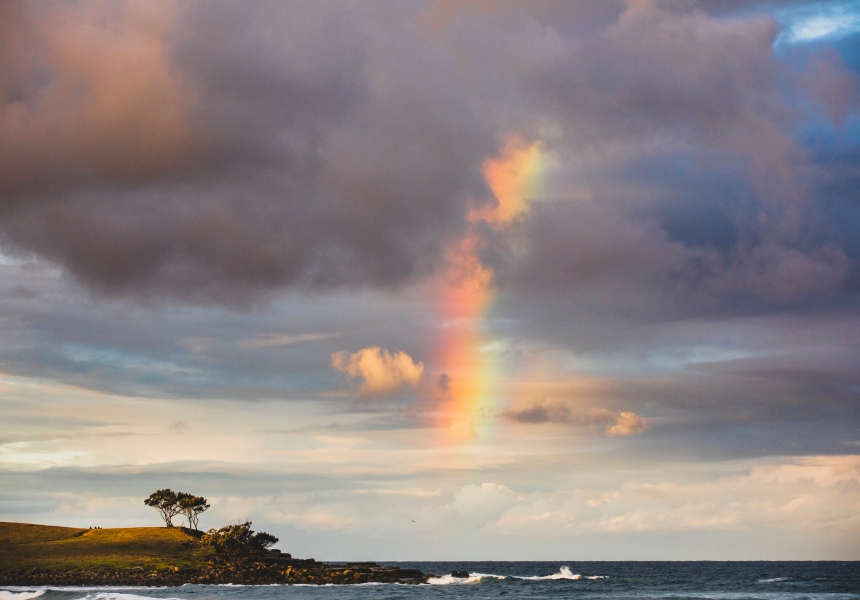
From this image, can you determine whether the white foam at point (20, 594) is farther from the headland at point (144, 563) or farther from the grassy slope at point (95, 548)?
the grassy slope at point (95, 548)

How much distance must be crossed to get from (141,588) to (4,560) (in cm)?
4116

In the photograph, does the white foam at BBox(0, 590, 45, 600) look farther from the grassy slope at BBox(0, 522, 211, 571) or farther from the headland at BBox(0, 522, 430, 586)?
the grassy slope at BBox(0, 522, 211, 571)

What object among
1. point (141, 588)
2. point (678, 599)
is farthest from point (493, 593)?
point (141, 588)

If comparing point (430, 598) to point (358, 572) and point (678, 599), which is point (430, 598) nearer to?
point (678, 599)

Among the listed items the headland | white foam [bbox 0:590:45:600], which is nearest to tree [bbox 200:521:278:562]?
the headland

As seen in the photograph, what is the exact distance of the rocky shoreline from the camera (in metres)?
134

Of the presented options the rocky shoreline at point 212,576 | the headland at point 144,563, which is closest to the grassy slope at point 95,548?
the headland at point 144,563

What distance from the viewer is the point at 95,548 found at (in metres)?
162

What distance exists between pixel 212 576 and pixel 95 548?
33.9 m

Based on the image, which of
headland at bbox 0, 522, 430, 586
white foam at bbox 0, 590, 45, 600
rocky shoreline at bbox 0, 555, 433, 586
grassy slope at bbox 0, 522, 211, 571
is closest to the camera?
white foam at bbox 0, 590, 45, 600

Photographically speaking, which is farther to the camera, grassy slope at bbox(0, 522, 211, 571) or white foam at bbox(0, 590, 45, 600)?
grassy slope at bbox(0, 522, 211, 571)

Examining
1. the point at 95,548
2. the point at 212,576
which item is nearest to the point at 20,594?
the point at 212,576

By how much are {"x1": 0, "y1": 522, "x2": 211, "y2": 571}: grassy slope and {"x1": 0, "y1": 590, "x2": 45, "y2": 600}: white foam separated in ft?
91.6

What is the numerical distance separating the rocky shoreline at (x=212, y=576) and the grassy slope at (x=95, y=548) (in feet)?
13.2
